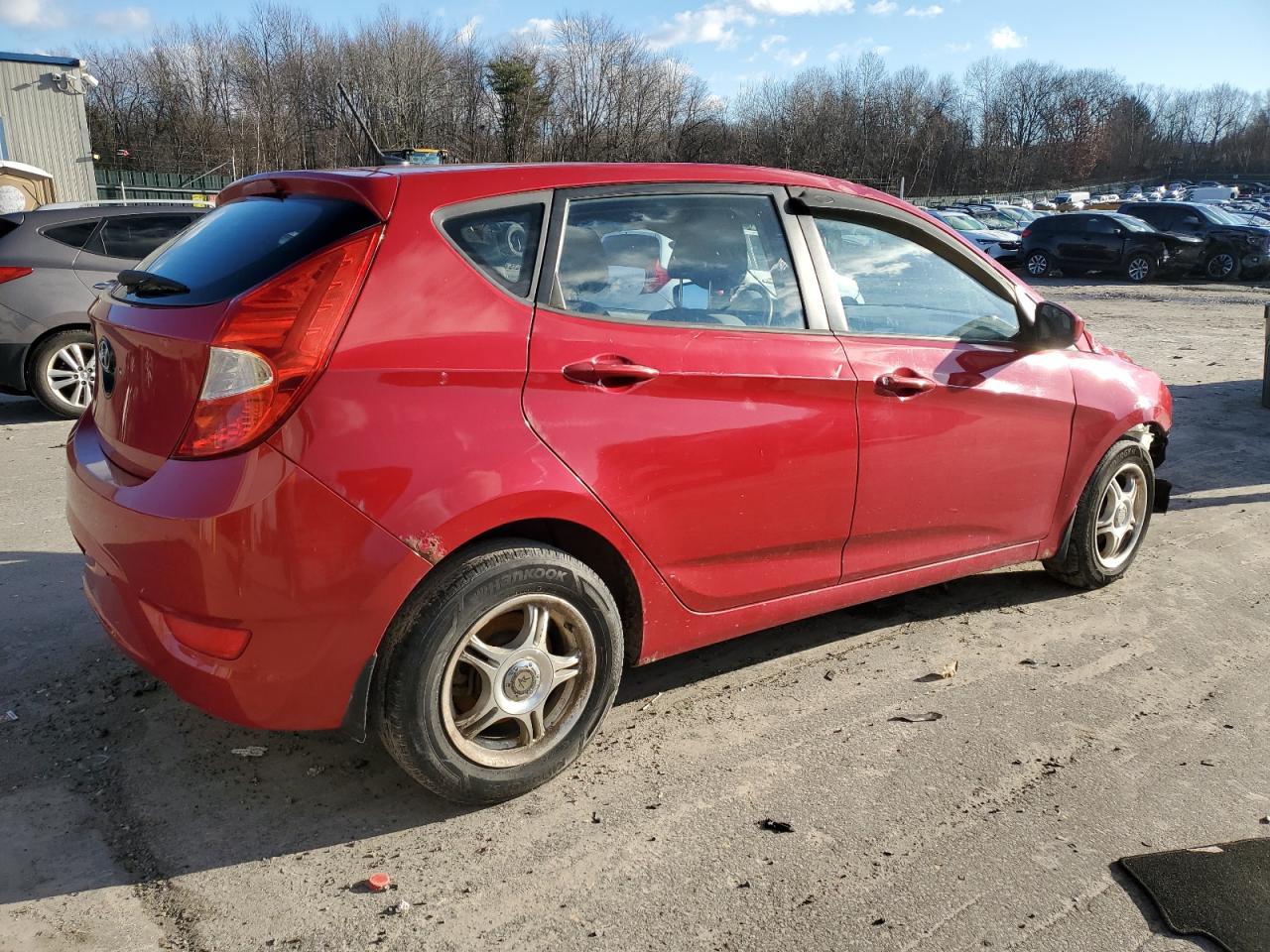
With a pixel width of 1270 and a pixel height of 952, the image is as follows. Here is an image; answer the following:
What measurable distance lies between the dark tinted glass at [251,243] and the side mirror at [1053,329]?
2732 mm

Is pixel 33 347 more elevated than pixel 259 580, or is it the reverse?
pixel 259 580

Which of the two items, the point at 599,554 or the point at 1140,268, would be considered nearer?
the point at 599,554

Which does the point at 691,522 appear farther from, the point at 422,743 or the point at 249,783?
the point at 249,783

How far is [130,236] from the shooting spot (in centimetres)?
867

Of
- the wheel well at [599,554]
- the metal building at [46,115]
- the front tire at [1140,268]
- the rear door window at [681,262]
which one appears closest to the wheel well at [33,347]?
the rear door window at [681,262]

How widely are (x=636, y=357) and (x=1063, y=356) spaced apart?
2225mm

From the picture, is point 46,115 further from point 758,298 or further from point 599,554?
point 599,554

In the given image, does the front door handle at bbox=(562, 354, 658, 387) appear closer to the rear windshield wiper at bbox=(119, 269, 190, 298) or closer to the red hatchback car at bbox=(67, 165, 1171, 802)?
the red hatchback car at bbox=(67, 165, 1171, 802)

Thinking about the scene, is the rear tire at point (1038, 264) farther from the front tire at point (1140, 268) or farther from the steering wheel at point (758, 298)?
the steering wheel at point (758, 298)

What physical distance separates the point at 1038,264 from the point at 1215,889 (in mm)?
26400

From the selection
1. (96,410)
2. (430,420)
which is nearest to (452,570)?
(430,420)

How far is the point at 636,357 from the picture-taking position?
10.0ft

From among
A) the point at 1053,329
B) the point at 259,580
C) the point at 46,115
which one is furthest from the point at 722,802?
the point at 46,115

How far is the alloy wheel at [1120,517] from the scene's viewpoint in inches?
186
